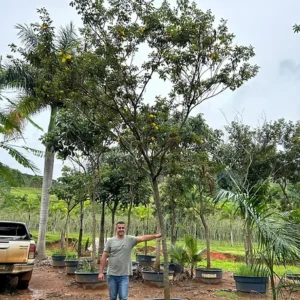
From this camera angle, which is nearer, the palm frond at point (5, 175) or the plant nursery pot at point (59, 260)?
the palm frond at point (5, 175)

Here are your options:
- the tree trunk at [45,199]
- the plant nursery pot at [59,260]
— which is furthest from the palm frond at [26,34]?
the plant nursery pot at [59,260]

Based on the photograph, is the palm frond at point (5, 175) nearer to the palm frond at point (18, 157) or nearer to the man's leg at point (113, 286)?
the palm frond at point (18, 157)

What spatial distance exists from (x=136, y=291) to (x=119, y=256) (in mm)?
3820

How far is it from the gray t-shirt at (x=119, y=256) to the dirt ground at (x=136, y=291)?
2923mm

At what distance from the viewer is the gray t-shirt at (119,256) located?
19.2 ft

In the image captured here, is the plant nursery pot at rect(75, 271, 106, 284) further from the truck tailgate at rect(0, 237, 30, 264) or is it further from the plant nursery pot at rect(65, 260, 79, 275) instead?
the plant nursery pot at rect(65, 260, 79, 275)

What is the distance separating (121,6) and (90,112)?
2.36 meters

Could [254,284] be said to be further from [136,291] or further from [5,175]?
[5,175]

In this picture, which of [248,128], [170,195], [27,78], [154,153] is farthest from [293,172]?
[27,78]

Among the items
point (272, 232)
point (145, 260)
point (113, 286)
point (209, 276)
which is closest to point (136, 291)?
point (209, 276)

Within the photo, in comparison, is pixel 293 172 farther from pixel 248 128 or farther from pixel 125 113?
pixel 125 113

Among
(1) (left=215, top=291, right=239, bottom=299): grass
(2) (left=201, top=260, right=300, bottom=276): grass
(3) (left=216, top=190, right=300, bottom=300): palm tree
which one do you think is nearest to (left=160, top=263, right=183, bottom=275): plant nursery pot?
(2) (left=201, top=260, right=300, bottom=276): grass

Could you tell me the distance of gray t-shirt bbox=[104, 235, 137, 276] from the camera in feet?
19.2

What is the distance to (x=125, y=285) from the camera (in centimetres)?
586
